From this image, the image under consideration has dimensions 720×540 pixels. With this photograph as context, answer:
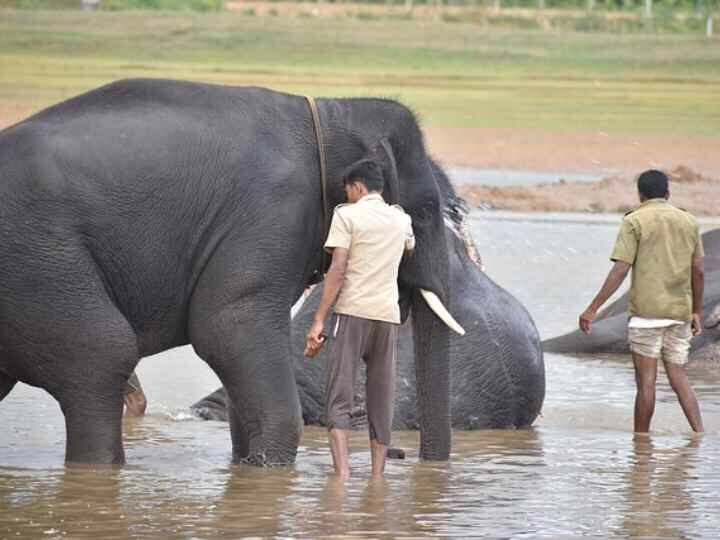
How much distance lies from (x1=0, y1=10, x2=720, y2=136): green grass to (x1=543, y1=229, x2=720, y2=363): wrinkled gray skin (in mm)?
22222

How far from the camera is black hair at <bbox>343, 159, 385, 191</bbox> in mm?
9016

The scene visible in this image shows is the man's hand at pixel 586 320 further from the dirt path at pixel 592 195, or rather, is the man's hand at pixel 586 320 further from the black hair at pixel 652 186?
the dirt path at pixel 592 195

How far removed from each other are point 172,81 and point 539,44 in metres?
48.1

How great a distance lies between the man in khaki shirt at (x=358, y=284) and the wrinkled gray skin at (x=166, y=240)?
277 millimetres

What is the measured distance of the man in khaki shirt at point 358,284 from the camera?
8.93 meters

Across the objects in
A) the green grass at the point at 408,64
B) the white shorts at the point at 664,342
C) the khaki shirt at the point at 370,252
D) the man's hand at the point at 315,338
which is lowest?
the white shorts at the point at 664,342

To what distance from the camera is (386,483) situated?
29.6 ft

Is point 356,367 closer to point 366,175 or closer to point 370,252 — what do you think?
point 370,252

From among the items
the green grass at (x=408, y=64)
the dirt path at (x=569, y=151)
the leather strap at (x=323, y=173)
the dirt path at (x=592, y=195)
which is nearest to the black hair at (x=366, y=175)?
the leather strap at (x=323, y=173)

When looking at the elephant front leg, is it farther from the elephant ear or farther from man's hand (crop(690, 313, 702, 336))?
man's hand (crop(690, 313, 702, 336))

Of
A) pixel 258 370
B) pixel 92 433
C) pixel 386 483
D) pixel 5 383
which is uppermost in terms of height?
pixel 258 370

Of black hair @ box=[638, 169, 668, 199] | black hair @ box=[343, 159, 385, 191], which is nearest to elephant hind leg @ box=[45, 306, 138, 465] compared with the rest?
black hair @ box=[343, 159, 385, 191]

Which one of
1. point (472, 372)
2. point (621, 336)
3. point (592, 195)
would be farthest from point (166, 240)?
point (592, 195)

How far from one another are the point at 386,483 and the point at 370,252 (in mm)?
968
